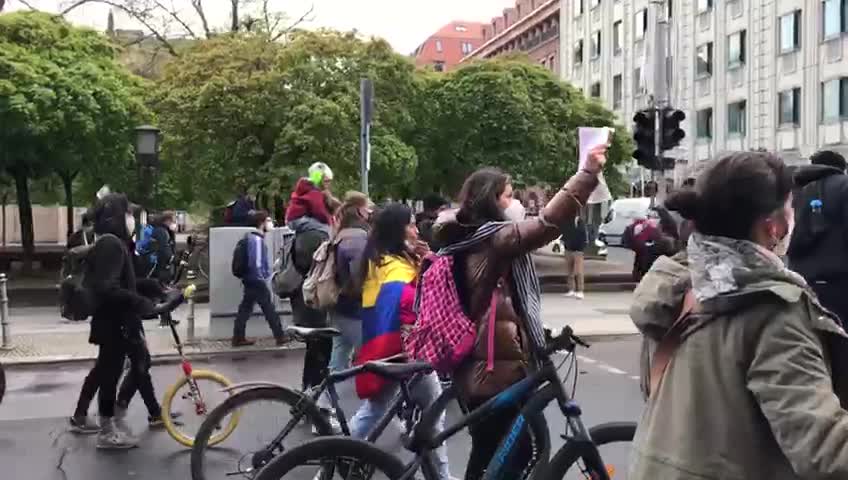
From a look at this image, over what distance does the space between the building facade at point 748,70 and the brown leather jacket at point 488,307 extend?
1105 inches

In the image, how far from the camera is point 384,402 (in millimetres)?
4910

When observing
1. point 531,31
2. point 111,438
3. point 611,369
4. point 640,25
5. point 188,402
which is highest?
point 531,31

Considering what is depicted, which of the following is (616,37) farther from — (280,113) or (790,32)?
(280,113)

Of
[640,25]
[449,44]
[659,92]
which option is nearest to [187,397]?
[659,92]

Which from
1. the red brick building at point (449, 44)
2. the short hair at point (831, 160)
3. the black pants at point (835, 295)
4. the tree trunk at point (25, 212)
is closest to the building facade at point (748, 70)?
the tree trunk at point (25, 212)

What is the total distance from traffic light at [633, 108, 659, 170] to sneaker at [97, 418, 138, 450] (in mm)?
9981

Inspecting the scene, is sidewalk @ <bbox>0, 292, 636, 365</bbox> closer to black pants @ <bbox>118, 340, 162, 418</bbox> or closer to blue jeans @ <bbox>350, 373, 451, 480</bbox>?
black pants @ <bbox>118, 340, 162, 418</bbox>

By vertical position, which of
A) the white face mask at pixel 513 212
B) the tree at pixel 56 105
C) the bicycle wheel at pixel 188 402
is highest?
the tree at pixel 56 105

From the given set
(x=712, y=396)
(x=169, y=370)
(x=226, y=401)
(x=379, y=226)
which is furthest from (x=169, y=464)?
(x=712, y=396)

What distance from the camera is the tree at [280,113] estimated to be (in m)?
20.1

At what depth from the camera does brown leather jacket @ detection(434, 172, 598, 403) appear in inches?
151

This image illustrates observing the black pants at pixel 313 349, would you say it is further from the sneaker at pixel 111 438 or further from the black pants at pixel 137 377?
the sneaker at pixel 111 438

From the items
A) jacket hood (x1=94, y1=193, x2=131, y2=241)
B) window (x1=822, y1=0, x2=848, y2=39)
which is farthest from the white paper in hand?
window (x1=822, y1=0, x2=848, y2=39)

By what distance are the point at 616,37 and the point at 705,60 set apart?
10.3 metres
